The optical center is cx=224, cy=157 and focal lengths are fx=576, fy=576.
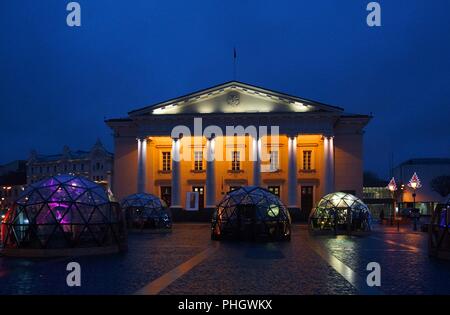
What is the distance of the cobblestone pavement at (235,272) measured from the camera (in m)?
13.1

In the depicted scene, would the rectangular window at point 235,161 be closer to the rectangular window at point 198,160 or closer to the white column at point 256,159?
the rectangular window at point 198,160

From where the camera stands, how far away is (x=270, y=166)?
6266 centimetres

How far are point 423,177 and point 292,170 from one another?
46.7 meters

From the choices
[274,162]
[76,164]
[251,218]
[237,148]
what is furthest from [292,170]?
[76,164]

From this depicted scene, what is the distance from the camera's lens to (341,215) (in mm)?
36625

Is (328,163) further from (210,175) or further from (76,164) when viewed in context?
(76,164)

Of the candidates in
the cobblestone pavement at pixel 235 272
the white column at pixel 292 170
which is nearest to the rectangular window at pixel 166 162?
the white column at pixel 292 170

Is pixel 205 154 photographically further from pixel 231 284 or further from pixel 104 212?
pixel 231 284

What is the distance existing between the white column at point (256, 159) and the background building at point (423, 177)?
30095mm

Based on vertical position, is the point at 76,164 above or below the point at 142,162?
above

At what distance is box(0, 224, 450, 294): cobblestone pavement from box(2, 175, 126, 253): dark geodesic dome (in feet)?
4.28

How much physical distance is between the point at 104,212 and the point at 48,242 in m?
2.59

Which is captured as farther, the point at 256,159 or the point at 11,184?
the point at 11,184

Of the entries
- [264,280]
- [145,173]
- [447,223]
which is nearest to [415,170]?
[145,173]
